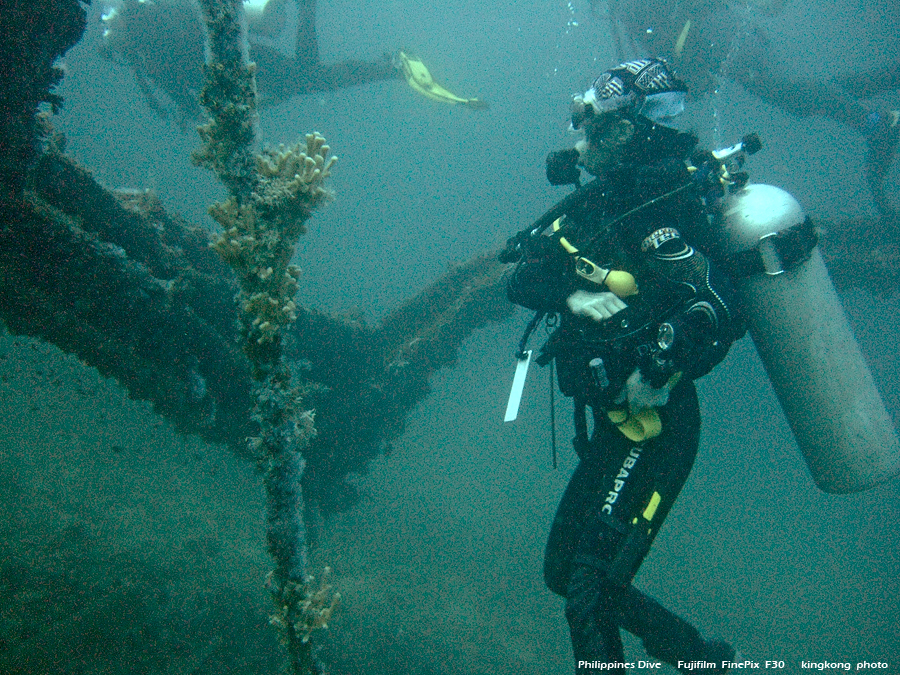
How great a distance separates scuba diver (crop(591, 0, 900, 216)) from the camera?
37.2 ft

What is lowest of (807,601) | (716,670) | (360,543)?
(807,601)

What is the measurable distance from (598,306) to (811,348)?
8.50 feet

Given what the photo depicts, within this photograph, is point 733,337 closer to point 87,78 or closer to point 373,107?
point 87,78

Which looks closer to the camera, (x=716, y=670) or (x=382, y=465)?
(x=716, y=670)

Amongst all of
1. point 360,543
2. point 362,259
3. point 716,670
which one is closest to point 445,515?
point 360,543

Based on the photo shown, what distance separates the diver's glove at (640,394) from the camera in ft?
10.5

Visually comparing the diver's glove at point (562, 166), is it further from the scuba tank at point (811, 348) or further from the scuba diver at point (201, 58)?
the scuba diver at point (201, 58)

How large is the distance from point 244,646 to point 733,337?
21.0ft

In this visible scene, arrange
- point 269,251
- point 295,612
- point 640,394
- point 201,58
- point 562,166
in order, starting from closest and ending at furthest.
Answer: point 269,251
point 295,612
point 640,394
point 562,166
point 201,58

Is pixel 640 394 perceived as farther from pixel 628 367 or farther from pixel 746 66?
pixel 746 66

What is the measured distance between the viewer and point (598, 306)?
11.1 feet

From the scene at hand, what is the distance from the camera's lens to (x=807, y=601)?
14.8 metres

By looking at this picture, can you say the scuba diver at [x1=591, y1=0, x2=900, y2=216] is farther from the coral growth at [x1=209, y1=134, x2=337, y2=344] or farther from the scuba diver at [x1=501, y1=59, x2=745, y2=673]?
the coral growth at [x1=209, y1=134, x2=337, y2=344]

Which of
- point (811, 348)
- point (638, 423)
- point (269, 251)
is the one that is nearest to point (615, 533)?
point (638, 423)
